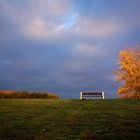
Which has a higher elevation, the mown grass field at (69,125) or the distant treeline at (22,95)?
the distant treeline at (22,95)

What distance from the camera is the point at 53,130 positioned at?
1508cm

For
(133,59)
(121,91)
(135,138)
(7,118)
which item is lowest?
(135,138)

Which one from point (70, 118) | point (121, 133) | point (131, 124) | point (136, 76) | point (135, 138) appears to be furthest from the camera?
point (136, 76)

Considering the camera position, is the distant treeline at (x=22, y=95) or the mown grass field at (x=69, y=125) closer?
the mown grass field at (x=69, y=125)

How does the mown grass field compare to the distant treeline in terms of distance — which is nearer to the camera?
the mown grass field

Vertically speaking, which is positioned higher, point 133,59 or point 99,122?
point 133,59

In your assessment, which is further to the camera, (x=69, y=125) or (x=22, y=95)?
(x=22, y=95)

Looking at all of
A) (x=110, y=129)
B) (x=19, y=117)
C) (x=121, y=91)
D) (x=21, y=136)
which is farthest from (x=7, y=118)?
(x=121, y=91)

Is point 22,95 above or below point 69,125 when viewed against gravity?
above

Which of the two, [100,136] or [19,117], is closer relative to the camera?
[100,136]

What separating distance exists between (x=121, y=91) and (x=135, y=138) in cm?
5016

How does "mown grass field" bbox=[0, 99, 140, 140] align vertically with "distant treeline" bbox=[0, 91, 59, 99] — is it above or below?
below

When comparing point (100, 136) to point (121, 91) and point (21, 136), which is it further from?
point (121, 91)

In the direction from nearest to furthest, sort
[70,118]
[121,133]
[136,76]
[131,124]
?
[121,133] < [131,124] < [70,118] < [136,76]
